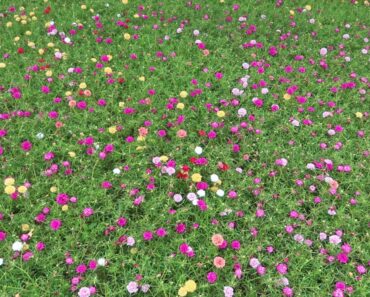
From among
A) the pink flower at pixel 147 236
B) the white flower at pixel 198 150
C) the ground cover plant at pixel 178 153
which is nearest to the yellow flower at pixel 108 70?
the ground cover plant at pixel 178 153

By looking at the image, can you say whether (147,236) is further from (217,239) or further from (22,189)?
(22,189)

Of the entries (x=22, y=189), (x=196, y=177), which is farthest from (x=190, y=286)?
(x=22, y=189)

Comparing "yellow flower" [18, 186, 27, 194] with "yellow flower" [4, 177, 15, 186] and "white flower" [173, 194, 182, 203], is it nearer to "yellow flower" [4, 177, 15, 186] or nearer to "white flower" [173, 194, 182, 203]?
"yellow flower" [4, 177, 15, 186]

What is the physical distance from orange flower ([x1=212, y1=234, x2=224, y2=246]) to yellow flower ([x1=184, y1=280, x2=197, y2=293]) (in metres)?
0.31

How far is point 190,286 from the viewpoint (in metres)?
2.26

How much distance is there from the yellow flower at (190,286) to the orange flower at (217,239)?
0.31m

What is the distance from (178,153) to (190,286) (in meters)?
1.06

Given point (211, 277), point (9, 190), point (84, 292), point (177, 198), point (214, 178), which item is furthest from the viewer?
point (214, 178)

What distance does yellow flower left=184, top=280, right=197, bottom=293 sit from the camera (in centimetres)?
225

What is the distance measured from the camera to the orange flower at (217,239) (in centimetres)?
248

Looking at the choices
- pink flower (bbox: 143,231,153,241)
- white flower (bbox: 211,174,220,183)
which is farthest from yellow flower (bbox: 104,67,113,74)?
pink flower (bbox: 143,231,153,241)

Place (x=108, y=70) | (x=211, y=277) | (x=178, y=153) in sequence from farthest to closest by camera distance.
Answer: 1. (x=108, y=70)
2. (x=178, y=153)
3. (x=211, y=277)

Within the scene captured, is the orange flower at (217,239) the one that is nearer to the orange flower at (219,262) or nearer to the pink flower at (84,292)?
the orange flower at (219,262)

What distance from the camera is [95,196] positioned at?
2.71 m
